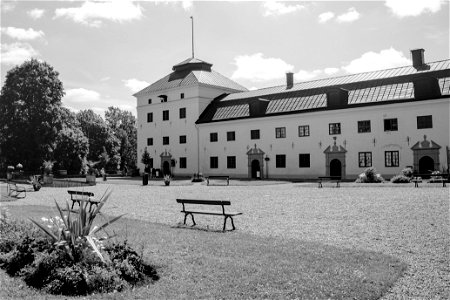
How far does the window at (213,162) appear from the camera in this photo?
4659 centimetres

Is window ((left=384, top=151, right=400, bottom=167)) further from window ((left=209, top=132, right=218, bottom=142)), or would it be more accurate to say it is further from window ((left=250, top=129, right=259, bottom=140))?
window ((left=209, top=132, right=218, bottom=142))

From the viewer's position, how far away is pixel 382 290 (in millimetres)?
5965

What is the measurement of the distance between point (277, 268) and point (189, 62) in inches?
1930

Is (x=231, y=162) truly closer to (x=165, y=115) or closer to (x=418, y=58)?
(x=165, y=115)

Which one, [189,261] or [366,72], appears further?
[366,72]

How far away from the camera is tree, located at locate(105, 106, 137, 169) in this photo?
8156 cm

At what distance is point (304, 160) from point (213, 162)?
37.5ft

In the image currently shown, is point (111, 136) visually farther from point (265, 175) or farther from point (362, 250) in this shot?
point (362, 250)

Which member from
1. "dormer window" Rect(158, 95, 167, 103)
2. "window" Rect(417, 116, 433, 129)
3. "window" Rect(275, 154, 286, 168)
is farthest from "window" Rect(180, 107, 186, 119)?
"window" Rect(417, 116, 433, 129)

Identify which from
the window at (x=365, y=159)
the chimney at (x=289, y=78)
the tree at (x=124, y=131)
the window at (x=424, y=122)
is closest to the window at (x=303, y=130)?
the window at (x=365, y=159)

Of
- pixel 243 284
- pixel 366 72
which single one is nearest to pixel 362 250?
pixel 243 284

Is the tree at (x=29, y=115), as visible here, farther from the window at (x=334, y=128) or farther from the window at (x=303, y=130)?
the window at (x=334, y=128)

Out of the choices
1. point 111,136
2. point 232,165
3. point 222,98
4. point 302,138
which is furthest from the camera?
point 111,136

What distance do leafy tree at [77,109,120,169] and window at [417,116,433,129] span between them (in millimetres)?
52818
